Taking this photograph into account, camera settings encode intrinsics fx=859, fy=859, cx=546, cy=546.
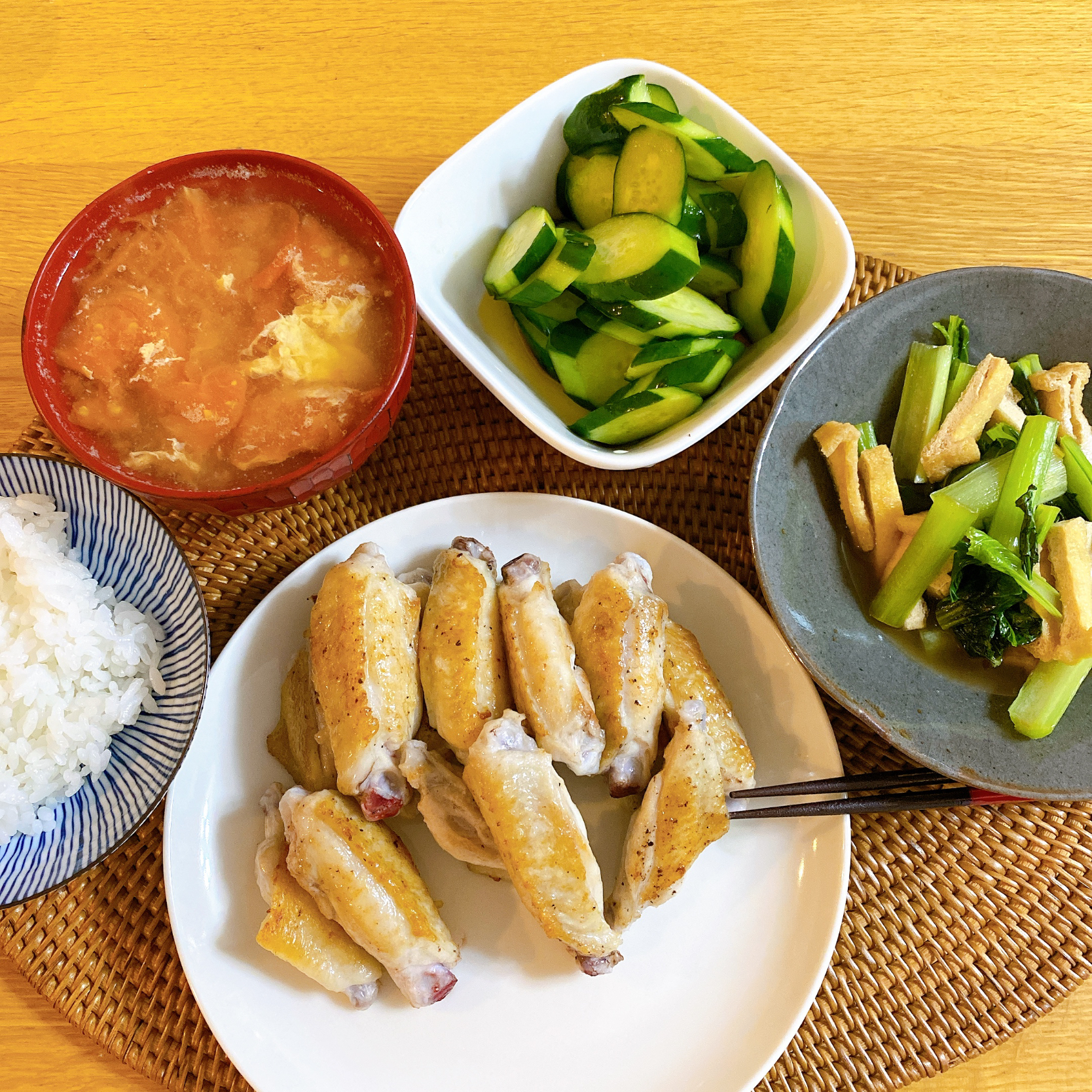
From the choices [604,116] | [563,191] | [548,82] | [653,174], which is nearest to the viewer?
[653,174]

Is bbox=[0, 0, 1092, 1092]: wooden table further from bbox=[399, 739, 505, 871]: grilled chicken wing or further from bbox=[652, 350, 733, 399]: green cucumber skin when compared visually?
bbox=[399, 739, 505, 871]: grilled chicken wing

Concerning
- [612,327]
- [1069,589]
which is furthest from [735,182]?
[1069,589]

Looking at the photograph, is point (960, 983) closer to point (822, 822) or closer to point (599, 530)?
point (822, 822)

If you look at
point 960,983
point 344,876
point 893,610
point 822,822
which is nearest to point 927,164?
point 893,610

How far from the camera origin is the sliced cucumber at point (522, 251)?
1.72 metres

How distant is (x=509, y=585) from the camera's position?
1.75m

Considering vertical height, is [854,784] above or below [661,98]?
below

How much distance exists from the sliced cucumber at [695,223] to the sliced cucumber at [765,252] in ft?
0.28

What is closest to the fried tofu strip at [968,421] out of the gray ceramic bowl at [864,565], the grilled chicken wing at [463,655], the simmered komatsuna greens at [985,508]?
the simmered komatsuna greens at [985,508]

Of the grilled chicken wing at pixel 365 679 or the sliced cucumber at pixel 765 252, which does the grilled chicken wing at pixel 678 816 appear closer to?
the grilled chicken wing at pixel 365 679

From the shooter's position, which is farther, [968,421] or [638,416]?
[968,421]

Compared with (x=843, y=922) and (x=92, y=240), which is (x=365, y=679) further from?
Result: (x=843, y=922)

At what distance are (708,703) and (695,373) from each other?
2.20 feet

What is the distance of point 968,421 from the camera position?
1803 millimetres
